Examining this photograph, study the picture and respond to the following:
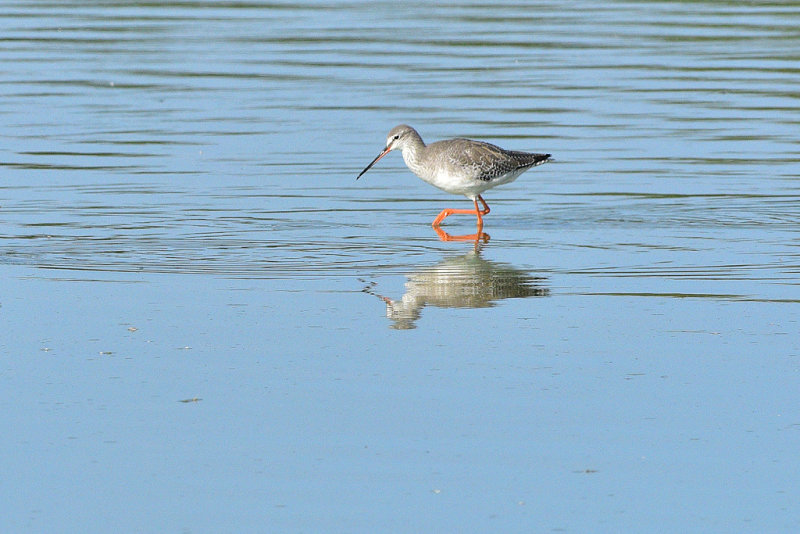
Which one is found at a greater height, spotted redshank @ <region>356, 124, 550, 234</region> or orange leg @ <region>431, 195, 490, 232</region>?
spotted redshank @ <region>356, 124, 550, 234</region>

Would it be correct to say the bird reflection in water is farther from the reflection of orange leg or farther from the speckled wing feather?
the speckled wing feather

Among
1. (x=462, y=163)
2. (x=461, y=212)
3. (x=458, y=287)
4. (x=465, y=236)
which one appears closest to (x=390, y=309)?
(x=458, y=287)

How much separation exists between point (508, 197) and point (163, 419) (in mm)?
7619

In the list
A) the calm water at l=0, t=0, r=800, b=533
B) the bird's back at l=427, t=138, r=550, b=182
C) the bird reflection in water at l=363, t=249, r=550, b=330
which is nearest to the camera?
the calm water at l=0, t=0, r=800, b=533

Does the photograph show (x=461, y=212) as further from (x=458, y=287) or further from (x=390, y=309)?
(x=390, y=309)

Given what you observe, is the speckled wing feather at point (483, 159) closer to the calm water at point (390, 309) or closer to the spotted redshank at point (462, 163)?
the spotted redshank at point (462, 163)

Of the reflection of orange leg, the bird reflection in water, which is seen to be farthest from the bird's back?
the bird reflection in water

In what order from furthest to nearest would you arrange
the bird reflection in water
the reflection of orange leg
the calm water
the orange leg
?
1. the orange leg
2. the reflection of orange leg
3. the bird reflection in water
4. the calm water

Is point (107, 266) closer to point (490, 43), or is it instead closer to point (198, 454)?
point (198, 454)

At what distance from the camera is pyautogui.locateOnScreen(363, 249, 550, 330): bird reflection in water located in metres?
8.38

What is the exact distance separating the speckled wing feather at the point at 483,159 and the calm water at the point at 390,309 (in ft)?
1.32

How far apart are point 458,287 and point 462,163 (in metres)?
3.15

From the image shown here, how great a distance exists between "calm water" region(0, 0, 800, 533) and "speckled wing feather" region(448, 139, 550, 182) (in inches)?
15.8

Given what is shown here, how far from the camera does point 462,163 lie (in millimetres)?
12039
